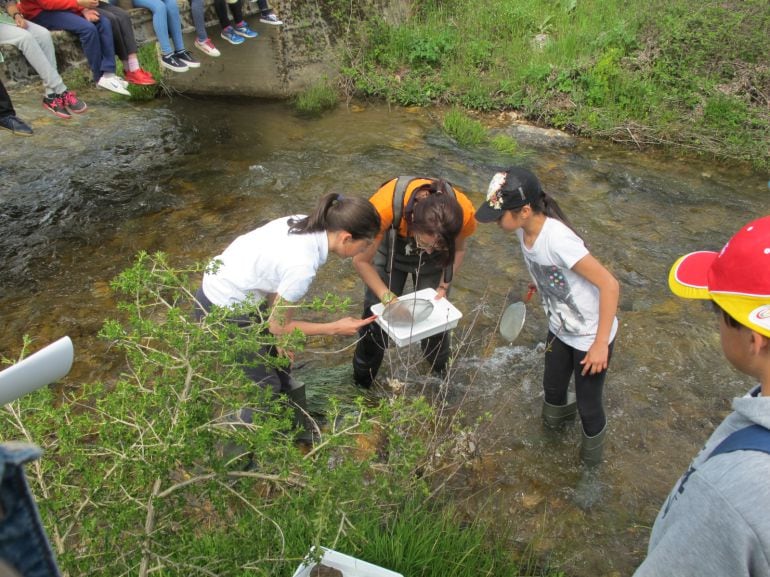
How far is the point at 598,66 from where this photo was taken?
803 cm

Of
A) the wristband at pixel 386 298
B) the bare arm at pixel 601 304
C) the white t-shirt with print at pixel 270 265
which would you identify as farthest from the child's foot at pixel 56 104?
the bare arm at pixel 601 304

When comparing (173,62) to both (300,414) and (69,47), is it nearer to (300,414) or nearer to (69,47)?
(69,47)

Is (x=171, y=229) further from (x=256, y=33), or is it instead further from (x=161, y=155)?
(x=256, y=33)

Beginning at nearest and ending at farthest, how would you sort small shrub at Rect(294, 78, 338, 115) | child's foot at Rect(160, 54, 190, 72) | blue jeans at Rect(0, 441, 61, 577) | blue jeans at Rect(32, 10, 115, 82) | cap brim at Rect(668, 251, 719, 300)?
blue jeans at Rect(0, 441, 61, 577) → cap brim at Rect(668, 251, 719, 300) → blue jeans at Rect(32, 10, 115, 82) → child's foot at Rect(160, 54, 190, 72) → small shrub at Rect(294, 78, 338, 115)

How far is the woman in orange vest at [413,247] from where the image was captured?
2811mm

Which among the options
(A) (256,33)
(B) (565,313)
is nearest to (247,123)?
(A) (256,33)

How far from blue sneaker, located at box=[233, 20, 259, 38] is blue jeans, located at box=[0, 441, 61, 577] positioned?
7475 millimetres

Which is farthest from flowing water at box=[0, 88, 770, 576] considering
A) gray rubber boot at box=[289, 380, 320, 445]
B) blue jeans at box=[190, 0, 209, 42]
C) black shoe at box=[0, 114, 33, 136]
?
blue jeans at box=[190, 0, 209, 42]

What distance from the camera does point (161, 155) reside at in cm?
697

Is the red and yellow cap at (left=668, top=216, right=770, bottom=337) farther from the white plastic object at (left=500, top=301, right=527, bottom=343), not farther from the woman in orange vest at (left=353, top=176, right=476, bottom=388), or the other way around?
the white plastic object at (left=500, top=301, right=527, bottom=343)

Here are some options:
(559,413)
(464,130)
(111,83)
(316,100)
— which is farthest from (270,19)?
Answer: (559,413)

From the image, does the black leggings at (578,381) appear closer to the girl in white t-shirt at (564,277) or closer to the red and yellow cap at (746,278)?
the girl in white t-shirt at (564,277)

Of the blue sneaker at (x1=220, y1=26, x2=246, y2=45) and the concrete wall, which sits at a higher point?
the blue sneaker at (x1=220, y1=26, x2=246, y2=45)

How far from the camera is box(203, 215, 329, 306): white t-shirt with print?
2.52m
